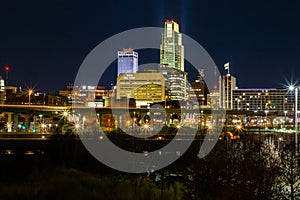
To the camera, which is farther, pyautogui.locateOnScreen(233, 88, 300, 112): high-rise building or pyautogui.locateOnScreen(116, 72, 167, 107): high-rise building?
pyautogui.locateOnScreen(233, 88, 300, 112): high-rise building

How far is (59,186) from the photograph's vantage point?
714 inches

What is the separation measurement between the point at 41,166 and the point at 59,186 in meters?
6.36

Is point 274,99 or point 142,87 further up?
point 142,87

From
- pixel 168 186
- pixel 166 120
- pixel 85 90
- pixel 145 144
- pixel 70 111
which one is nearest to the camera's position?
pixel 168 186

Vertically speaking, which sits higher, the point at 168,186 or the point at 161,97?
the point at 161,97

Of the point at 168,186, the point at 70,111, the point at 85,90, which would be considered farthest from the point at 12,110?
the point at 85,90

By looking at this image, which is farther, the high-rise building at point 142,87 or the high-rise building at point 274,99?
the high-rise building at point 274,99

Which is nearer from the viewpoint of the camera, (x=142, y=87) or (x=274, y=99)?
(x=142, y=87)

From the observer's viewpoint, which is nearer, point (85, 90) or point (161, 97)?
point (161, 97)

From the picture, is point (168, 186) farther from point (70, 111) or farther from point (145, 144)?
point (70, 111)

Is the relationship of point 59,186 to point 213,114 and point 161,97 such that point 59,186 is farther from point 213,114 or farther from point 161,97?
point 161,97

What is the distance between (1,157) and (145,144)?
42.2ft

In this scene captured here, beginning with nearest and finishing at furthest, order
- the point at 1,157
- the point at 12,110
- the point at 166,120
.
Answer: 1. the point at 1,157
2. the point at 12,110
3. the point at 166,120

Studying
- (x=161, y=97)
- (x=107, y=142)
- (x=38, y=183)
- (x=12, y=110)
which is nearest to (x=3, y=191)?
(x=38, y=183)
